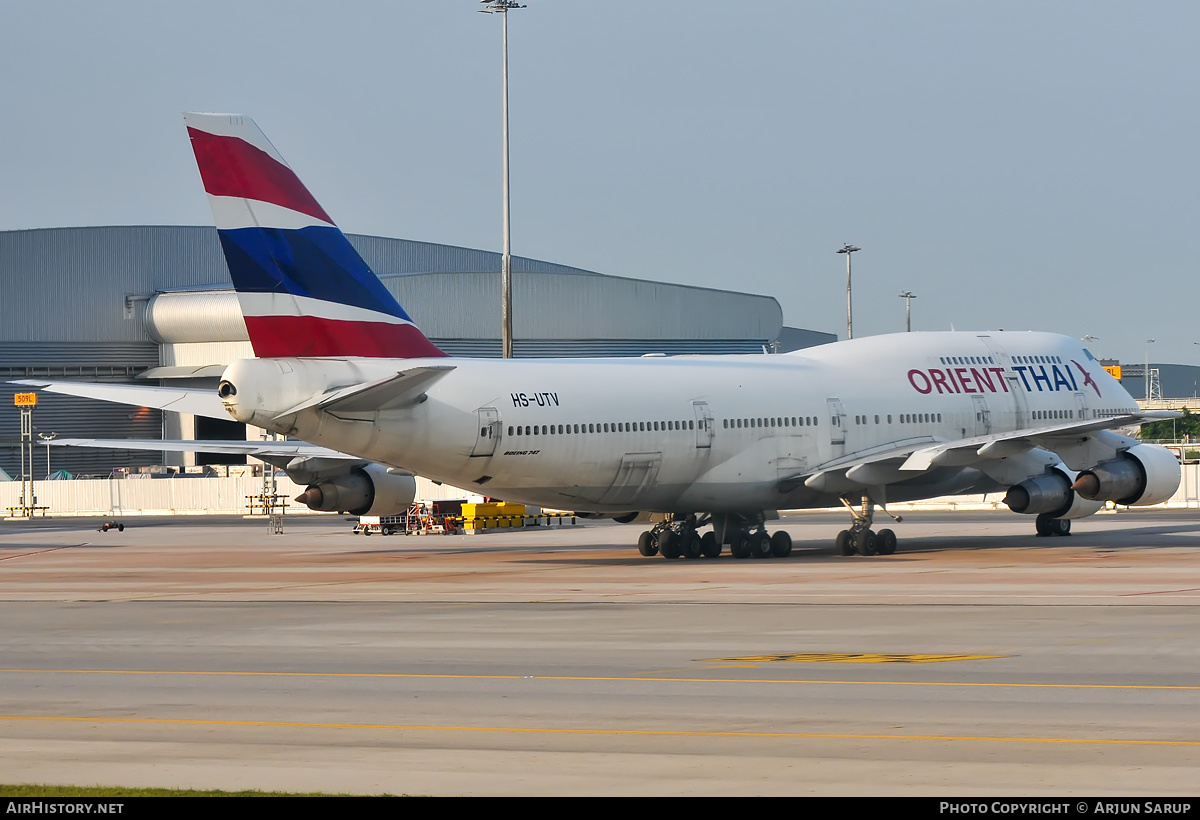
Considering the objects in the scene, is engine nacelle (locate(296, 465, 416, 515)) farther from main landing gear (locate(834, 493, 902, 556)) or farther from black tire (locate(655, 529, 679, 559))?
main landing gear (locate(834, 493, 902, 556))

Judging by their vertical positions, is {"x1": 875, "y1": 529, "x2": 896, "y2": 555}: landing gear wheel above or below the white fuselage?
below

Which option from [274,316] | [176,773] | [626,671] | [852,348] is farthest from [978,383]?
[176,773]

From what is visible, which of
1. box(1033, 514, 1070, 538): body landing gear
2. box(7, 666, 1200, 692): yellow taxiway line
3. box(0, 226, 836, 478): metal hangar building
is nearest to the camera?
box(7, 666, 1200, 692): yellow taxiway line

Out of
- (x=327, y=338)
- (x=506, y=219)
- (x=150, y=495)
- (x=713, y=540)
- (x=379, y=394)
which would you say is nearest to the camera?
(x=379, y=394)

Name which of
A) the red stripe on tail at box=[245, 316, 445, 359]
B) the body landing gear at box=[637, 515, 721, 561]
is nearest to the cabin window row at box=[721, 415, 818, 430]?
the body landing gear at box=[637, 515, 721, 561]

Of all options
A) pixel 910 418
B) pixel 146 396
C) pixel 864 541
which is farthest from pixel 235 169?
pixel 910 418

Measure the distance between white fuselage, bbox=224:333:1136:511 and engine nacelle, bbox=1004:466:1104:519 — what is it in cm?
130

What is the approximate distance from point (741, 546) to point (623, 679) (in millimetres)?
23339

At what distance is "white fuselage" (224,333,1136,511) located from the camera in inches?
1310

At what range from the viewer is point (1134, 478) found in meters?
40.9

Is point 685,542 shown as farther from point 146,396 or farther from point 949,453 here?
point 146,396

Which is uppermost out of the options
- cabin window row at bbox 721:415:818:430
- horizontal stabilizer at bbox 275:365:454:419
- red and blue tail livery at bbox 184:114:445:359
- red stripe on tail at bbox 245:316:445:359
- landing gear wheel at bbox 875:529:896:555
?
red and blue tail livery at bbox 184:114:445:359

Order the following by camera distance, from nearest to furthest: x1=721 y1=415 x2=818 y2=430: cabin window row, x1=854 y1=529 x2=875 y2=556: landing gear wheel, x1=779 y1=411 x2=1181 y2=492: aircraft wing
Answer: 1. x1=779 y1=411 x2=1181 y2=492: aircraft wing
2. x1=854 y1=529 x2=875 y2=556: landing gear wheel
3. x1=721 y1=415 x2=818 y2=430: cabin window row
